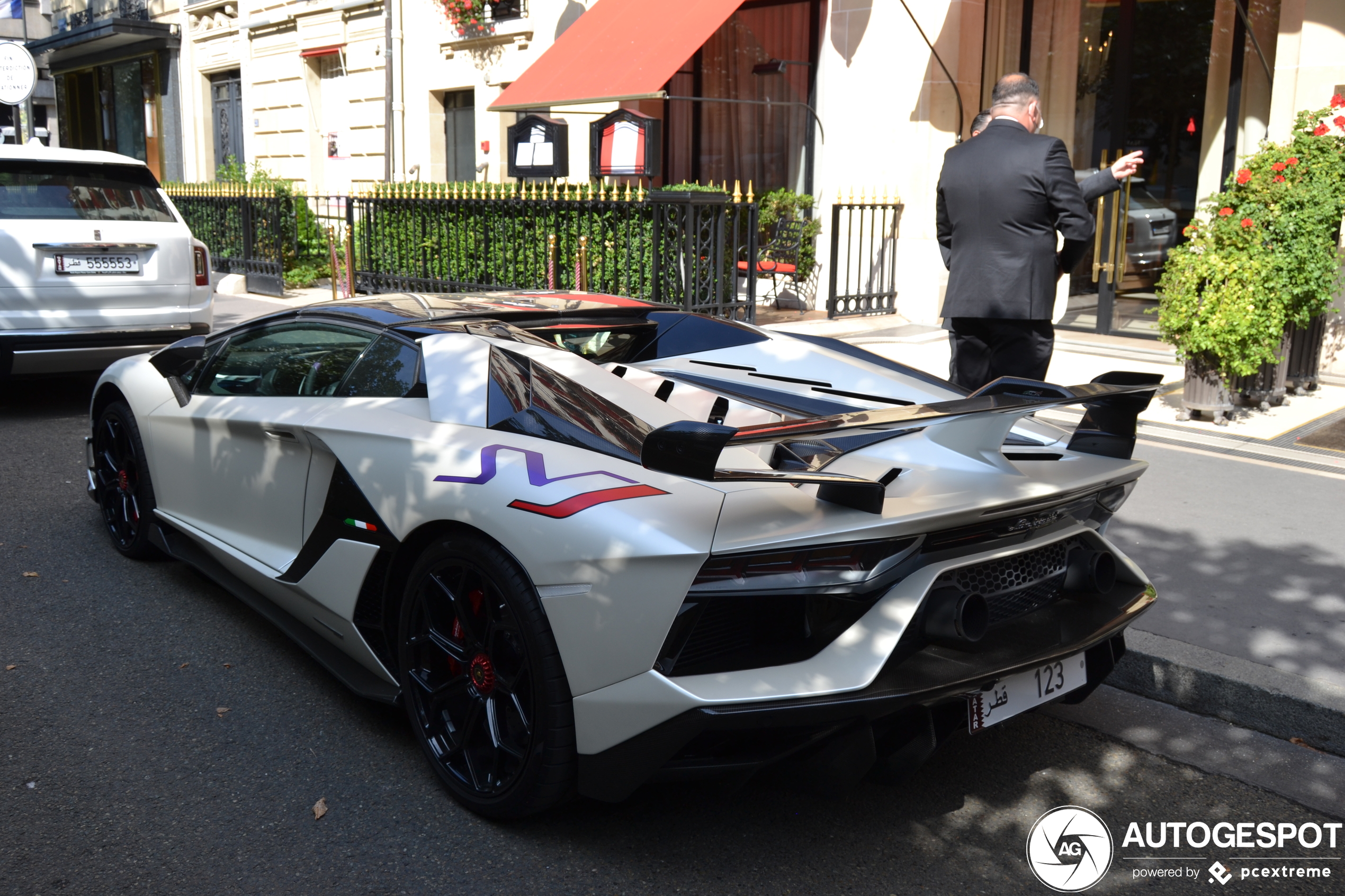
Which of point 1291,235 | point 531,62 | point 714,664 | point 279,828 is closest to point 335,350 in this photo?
point 279,828

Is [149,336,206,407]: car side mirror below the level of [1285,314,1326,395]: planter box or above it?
above

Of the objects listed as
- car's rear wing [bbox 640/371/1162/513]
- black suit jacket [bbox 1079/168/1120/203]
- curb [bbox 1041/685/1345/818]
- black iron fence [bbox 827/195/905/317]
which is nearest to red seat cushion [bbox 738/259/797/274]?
black iron fence [bbox 827/195/905/317]

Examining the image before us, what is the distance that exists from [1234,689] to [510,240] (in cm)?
1007

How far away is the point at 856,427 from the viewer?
97.0 inches

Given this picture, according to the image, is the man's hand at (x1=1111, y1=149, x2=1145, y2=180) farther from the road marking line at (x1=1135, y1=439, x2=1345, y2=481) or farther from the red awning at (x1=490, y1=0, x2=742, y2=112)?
the red awning at (x1=490, y1=0, x2=742, y2=112)

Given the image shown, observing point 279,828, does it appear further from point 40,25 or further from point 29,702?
point 40,25

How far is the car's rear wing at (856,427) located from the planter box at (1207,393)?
4933 mm

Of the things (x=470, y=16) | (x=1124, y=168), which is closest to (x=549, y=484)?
(x=1124, y=168)

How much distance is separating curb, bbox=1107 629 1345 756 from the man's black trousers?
1954mm

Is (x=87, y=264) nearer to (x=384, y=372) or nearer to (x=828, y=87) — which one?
(x=384, y=372)

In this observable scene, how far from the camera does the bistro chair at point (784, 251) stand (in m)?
13.2

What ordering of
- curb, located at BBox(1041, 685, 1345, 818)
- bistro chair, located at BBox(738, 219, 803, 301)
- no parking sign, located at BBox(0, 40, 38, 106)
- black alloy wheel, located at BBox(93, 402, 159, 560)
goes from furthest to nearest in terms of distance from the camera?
1. bistro chair, located at BBox(738, 219, 803, 301)
2. no parking sign, located at BBox(0, 40, 38, 106)
3. black alloy wheel, located at BBox(93, 402, 159, 560)
4. curb, located at BBox(1041, 685, 1345, 818)

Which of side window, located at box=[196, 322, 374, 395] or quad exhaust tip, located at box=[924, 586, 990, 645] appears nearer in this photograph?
quad exhaust tip, located at box=[924, 586, 990, 645]

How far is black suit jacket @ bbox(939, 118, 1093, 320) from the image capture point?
5.35 meters
